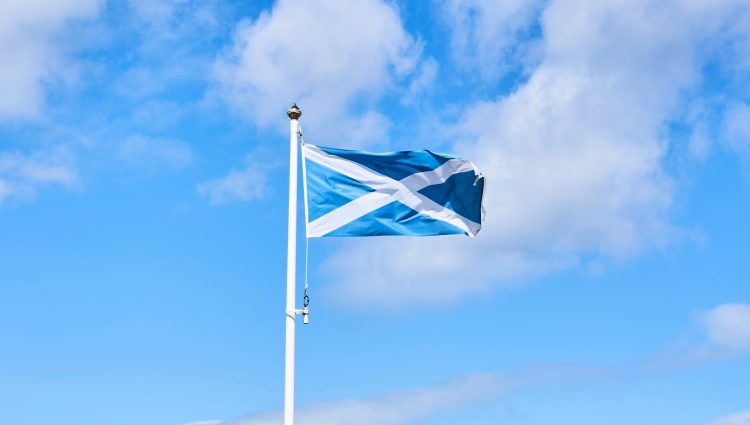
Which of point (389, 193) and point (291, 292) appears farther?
point (389, 193)

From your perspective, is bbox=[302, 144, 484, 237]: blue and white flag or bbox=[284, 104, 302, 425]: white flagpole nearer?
bbox=[284, 104, 302, 425]: white flagpole

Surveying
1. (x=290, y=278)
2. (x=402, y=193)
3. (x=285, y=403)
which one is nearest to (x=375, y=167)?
(x=402, y=193)

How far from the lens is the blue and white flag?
98.9 feet

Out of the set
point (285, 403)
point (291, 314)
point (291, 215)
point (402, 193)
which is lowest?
point (285, 403)

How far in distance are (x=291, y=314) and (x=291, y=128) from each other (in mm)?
5979

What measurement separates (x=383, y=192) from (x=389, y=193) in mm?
213

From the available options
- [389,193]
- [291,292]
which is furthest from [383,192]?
[291,292]

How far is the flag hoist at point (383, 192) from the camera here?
98.3ft

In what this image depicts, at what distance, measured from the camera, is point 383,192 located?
31172 millimetres

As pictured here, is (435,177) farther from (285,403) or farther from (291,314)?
(285,403)

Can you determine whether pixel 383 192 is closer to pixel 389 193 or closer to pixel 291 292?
pixel 389 193

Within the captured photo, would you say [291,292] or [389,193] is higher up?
[389,193]

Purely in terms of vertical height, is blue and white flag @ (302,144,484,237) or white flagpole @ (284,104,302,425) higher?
blue and white flag @ (302,144,484,237)

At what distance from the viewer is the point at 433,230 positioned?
3158cm
